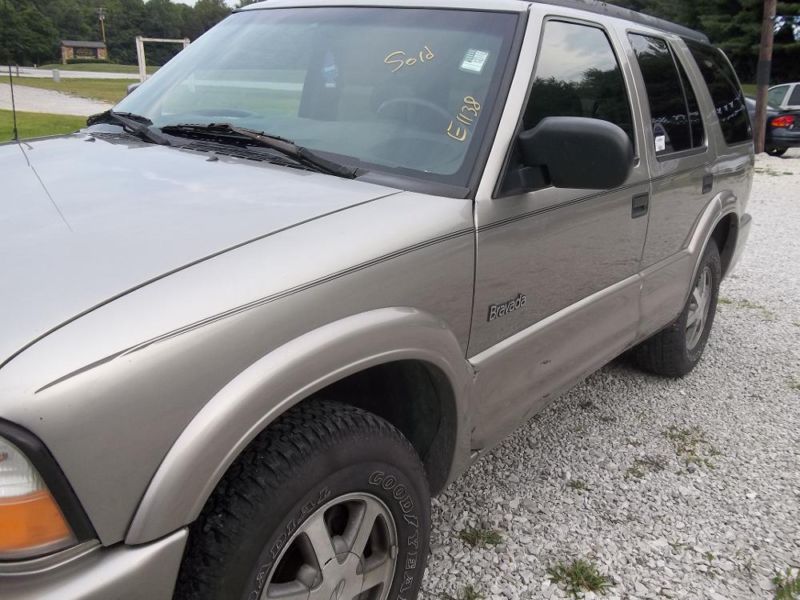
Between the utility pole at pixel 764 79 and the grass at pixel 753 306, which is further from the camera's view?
the utility pole at pixel 764 79

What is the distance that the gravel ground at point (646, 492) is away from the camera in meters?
2.54

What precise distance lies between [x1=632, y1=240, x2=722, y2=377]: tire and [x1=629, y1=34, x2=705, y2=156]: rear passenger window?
0.79 m

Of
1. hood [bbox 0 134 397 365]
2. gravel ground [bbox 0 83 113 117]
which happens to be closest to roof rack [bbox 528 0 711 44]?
hood [bbox 0 134 397 365]

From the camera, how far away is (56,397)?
4.05 ft

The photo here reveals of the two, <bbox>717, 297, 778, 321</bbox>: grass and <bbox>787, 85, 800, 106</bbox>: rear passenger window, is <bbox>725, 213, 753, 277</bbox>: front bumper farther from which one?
<bbox>787, 85, 800, 106</bbox>: rear passenger window

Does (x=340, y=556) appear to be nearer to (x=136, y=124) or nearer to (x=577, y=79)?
(x=136, y=124)

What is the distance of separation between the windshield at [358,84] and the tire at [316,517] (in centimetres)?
84

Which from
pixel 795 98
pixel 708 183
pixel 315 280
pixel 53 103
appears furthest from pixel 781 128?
pixel 53 103

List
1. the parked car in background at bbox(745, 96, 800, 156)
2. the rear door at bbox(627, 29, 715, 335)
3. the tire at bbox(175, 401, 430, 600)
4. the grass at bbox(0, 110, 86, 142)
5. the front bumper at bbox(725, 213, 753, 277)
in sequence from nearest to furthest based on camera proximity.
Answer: the tire at bbox(175, 401, 430, 600), the rear door at bbox(627, 29, 715, 335), the front bumper at bbox(725, 213, 753, 277), the grass at bbox(0, 110, 86, 142), the parked car in background at bbox(745, 96, 800, 156)

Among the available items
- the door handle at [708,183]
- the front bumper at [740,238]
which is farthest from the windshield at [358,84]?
the front bumper at [740,238]

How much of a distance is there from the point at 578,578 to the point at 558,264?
Answer: 1.09m

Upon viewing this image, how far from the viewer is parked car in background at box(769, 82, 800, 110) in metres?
16.5

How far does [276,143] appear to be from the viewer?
229 centimetres

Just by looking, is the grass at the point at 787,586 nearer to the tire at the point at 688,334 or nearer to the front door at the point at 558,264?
the front door at the point at 558,264
